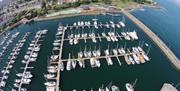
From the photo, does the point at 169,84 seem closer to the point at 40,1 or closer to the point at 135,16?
the point at 135,16

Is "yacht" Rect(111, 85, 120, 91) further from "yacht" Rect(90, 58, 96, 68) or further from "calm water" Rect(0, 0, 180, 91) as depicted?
"yacht" Rect(90, 58, 96, 68)

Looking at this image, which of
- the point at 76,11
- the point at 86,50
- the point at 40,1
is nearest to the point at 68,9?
the point at 76,11

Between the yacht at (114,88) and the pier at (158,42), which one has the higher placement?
the pier at (158,42)

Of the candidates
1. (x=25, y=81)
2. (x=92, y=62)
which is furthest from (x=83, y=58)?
(x=25, y=81)

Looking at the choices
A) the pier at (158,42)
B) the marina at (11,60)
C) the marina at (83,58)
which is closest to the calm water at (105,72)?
the marina at (83,58)

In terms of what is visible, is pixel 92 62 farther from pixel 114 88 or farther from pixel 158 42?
pixel 158 42

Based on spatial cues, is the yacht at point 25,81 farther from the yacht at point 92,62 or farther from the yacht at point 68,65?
the yacht at point 92,62
